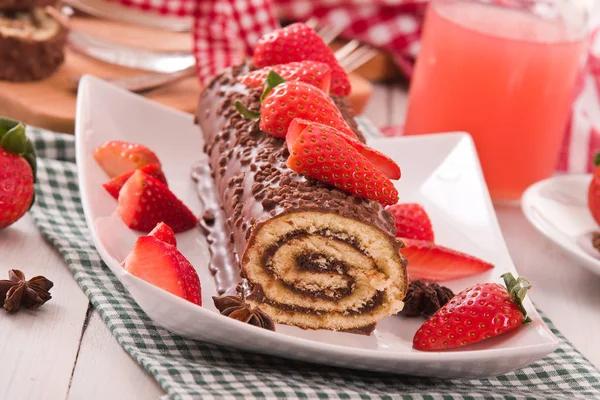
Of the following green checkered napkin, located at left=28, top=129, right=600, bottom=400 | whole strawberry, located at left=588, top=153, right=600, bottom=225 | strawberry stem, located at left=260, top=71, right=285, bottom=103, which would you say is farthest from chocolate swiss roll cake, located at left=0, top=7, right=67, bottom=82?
whole strawberry, located at left=588, top=153, right=600, bottom=225

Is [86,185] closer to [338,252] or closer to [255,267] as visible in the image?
[255,267]

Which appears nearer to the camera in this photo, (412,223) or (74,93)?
(412,223)

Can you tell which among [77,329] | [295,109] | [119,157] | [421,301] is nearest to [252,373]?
[77,329]

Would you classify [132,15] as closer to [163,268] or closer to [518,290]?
[163,268]

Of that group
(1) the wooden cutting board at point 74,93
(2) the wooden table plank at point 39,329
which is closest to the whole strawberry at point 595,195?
(1) the wooden cutting board at point 74,93

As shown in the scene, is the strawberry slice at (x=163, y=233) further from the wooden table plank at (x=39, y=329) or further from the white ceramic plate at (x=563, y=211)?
the white ceramic plate at (x=563, y=211)

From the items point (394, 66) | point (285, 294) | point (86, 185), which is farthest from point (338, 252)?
point (394, 66)
